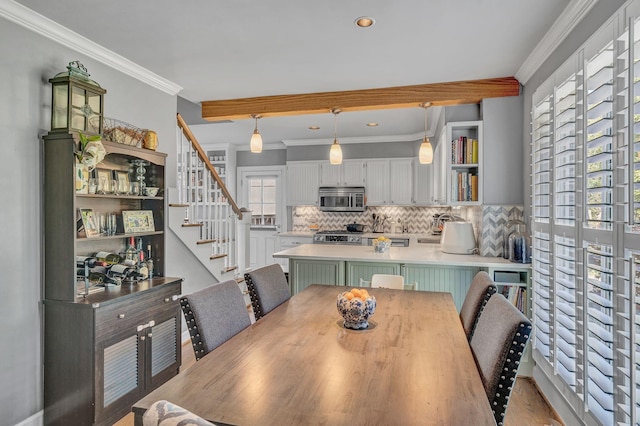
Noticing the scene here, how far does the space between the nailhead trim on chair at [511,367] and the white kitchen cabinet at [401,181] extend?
16.7ft

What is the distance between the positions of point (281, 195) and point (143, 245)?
4.25 m

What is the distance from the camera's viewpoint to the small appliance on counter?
3711 millimetres

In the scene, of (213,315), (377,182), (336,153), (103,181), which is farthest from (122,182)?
(377,182)

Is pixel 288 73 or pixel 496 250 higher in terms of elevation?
pixel 288 73

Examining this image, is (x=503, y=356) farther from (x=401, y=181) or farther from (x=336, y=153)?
(x=401, y=181)

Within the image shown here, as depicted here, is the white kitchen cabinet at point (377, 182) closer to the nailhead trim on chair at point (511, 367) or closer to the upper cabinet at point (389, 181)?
the upper cabinet at point (389, 181)

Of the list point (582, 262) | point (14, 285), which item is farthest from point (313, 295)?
point (14, 285)

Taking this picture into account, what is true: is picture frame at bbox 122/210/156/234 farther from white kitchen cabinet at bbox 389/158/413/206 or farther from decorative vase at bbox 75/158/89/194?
white kitchen cabinet at bbox 389/158/413/206

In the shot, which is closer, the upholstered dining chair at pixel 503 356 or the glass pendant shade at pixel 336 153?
the upholstered dining chair at pixel 503 356

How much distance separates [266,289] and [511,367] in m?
1.39

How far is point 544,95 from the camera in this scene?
2773mm

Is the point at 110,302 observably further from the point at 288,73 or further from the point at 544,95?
the point at 544,95

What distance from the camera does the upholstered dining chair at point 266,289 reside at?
87.7 inches

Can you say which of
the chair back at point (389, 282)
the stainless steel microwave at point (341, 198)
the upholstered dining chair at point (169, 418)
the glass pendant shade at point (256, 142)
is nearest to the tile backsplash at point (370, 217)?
the stainless steel microwave at point (341, 198)
